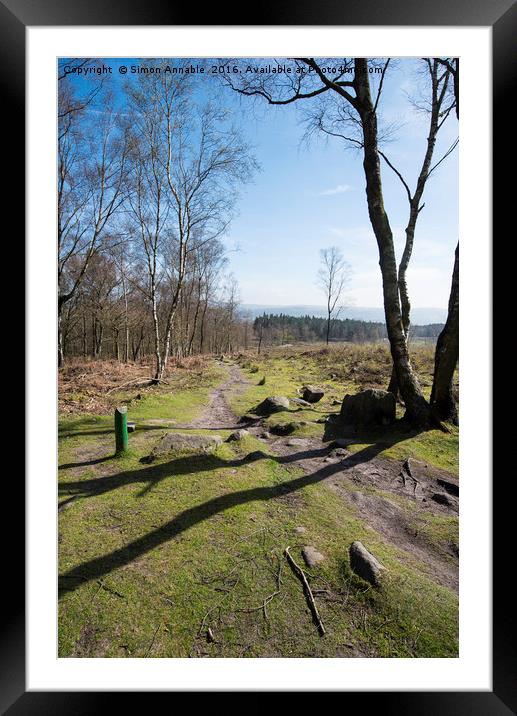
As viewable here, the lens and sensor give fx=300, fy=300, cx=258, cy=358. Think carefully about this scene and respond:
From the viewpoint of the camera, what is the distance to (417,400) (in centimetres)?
446

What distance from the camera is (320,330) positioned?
18.9 metres

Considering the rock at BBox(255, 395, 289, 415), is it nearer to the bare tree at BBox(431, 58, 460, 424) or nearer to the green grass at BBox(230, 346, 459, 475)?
the green grass at BBox(230, 346, 459, 475)

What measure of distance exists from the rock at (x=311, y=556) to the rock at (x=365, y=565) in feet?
0.77

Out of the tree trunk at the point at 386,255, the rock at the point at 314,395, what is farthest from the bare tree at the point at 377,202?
the rock at the point at 314,395

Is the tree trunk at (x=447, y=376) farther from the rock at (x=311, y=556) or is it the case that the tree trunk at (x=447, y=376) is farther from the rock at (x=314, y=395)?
the rock at (x=311, y=556)

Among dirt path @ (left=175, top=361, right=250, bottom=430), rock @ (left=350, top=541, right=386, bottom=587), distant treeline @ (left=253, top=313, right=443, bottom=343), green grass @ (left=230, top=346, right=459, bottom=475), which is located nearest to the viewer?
rock @ (left=350, top=541, right=386, bottom=587)

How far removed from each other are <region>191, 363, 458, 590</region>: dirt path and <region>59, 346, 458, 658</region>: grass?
97mm

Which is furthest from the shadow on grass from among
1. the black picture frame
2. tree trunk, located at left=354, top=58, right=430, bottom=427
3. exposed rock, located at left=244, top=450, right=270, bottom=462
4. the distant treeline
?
the distant treeline

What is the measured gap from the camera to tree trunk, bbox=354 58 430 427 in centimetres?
407

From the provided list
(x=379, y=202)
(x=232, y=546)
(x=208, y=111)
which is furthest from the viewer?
(x=379, y=202)
